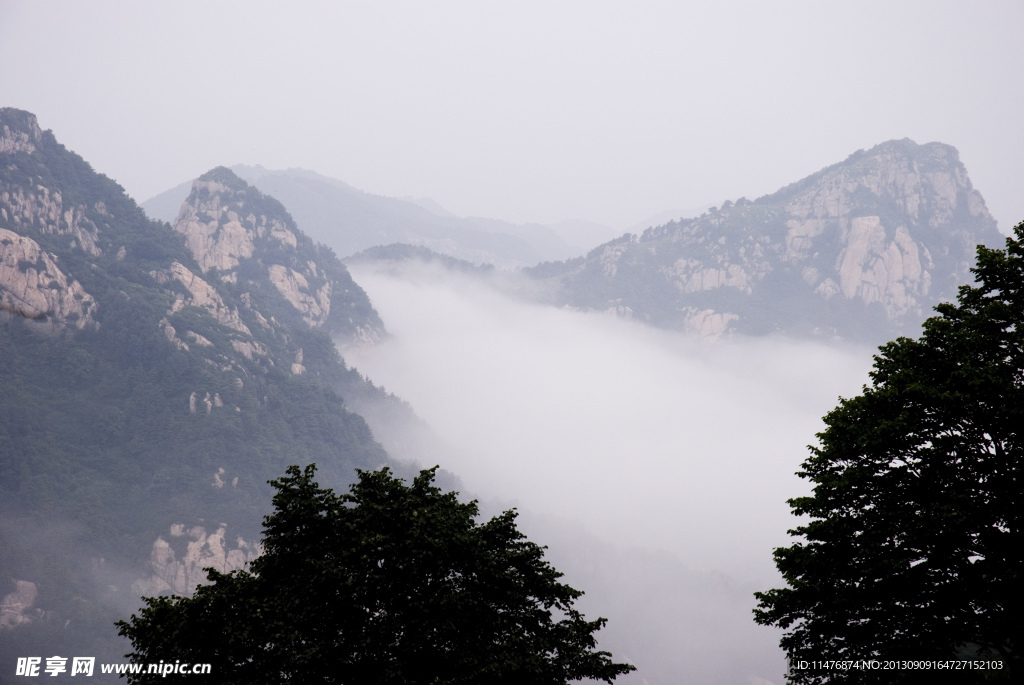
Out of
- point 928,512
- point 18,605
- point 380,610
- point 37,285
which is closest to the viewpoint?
point 928,512

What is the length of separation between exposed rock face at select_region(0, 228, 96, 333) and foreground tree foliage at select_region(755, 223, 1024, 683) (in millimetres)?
194019

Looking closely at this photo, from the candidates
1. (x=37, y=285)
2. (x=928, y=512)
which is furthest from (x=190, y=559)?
(x=928, y=512)

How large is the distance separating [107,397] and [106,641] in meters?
77.9

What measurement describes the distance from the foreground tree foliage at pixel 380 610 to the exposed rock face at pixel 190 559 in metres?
145

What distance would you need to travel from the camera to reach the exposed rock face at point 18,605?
433 feet

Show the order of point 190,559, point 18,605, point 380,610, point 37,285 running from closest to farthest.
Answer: point 380,610, point 18,605, point 190,559, point 37,285

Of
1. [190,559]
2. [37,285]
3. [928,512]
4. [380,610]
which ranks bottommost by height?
[380,610]

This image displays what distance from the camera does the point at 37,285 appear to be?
18375 centimetres

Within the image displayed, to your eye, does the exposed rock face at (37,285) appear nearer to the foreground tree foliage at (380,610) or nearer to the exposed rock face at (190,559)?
the exposed rock face at (190,559)

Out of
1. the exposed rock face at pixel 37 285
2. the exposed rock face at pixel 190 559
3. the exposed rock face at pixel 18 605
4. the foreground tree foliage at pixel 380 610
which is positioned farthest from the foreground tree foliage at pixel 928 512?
the exposed rock face at pixel 37 285

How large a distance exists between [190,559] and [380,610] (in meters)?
161

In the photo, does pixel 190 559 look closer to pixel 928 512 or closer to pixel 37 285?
pixel 37 285

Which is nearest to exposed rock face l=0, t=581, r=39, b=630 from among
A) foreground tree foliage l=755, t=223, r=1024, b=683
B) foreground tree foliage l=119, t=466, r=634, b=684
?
foreground tree foliage l=119, t=466, r=634, b=684

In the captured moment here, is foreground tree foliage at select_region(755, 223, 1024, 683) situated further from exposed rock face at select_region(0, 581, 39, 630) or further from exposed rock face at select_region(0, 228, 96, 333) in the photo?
exposed rock face at select_region(0, 228, 96, 333)
